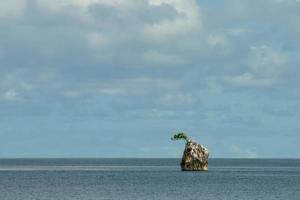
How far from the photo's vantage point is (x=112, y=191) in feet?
499

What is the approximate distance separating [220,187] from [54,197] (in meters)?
48.6

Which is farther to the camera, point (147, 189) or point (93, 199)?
point (147, 189)

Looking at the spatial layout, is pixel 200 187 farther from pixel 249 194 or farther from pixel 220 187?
pixel 249 194

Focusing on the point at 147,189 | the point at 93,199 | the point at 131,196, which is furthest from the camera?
the point at 147,189

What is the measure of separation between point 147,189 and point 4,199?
39.3 metres

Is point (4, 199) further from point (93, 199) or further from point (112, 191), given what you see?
point (112, 191)

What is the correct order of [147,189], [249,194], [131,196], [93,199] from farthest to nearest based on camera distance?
[147,189] → [249,194] → [131,196] → [93,199]


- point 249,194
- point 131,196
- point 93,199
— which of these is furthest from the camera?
point 249,194

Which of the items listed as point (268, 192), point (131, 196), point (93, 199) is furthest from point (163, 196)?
point (268, 192)

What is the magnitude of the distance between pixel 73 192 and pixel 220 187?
3799 centimetres

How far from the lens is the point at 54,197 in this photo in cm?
13325

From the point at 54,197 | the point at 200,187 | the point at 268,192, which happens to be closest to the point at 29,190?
the point at 54,197

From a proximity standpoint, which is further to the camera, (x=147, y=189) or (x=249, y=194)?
(x=147, y=189)

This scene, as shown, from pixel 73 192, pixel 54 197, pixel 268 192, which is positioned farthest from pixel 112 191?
pixel 268 192
